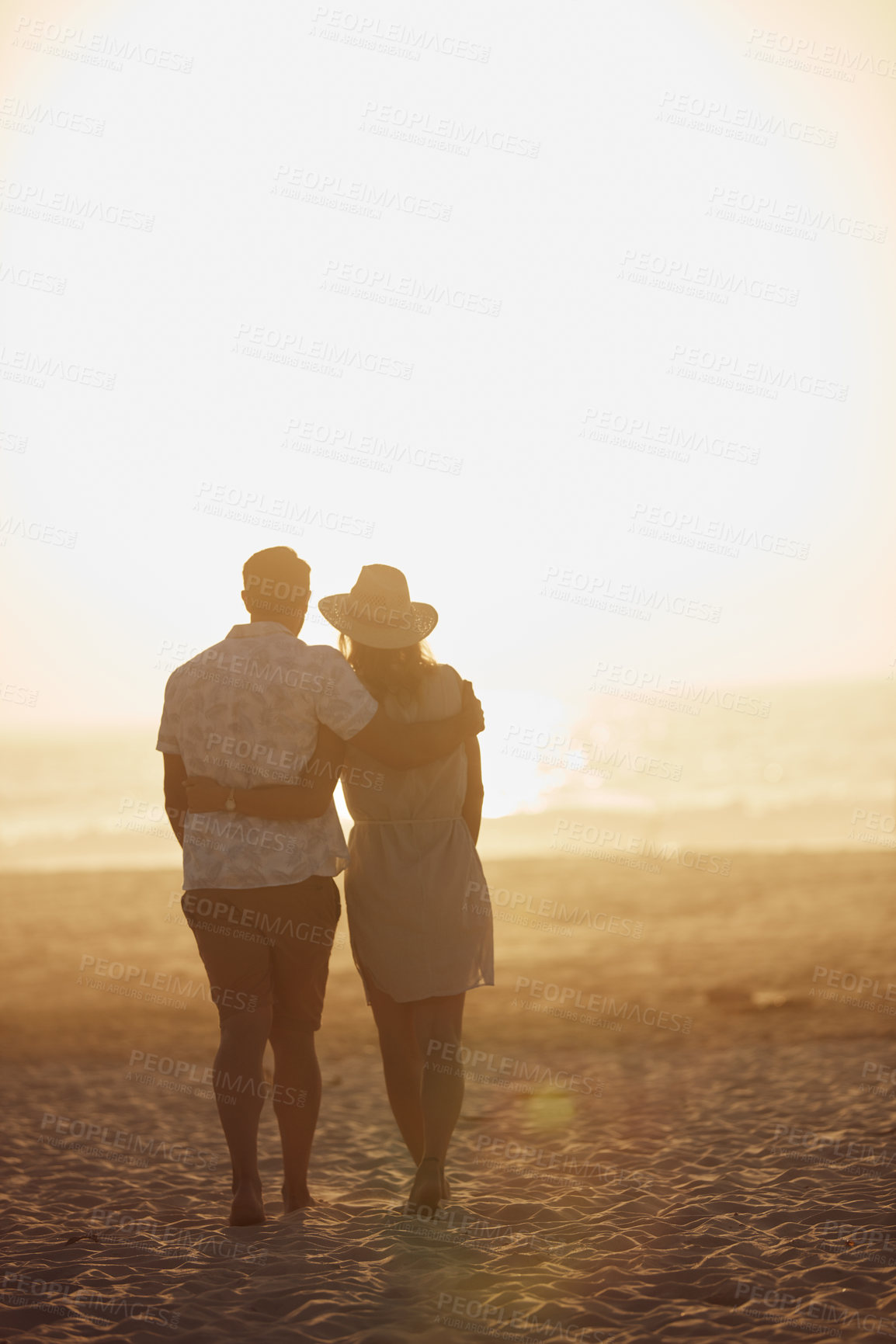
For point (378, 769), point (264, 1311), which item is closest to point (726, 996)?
point (378, 769)

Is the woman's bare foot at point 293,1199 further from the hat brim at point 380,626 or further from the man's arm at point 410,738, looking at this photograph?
the hat brim at point 380,626

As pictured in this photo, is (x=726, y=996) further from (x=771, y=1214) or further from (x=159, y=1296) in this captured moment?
(x=159, y=1296)

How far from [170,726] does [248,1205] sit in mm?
1557

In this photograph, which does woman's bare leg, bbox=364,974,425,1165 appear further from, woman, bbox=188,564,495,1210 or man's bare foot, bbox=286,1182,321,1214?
man's bare foot, bbox=286,1182,321,1214

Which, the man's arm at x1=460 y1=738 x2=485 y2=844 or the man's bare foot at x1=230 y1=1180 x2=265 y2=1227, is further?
the man's arm at x1=460 y1=738 x2=485 y2=844

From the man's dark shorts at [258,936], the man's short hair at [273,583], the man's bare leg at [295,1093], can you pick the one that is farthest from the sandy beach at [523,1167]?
the man's short hair at [273,583]

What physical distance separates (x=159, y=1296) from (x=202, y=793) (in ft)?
4.62

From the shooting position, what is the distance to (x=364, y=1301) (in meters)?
3.02

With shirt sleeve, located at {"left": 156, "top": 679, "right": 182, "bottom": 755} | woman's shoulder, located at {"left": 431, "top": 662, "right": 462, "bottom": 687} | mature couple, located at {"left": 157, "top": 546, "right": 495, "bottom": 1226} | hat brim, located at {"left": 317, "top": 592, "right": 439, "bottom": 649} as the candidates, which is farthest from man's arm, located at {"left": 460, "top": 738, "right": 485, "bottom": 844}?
shirt sleeve, located at {"left": 156, "top": 679, "right": 182, "bottom": 755}

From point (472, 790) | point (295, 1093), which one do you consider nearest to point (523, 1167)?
point (295, 1093)

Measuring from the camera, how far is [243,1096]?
11.8 ft

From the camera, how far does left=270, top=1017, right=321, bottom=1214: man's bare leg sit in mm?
3752

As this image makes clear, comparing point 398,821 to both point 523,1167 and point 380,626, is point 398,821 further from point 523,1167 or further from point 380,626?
point 523,1167

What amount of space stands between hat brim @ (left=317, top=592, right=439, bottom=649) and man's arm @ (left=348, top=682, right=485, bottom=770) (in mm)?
238
